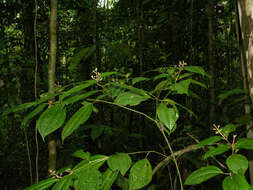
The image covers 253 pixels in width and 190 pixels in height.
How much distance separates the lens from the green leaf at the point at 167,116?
2.45 ft

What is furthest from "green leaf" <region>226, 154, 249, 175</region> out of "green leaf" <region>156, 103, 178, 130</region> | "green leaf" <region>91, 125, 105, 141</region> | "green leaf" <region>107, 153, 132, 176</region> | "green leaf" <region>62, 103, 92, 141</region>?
"green leaf" <region>91, 125, 105, 141</region>

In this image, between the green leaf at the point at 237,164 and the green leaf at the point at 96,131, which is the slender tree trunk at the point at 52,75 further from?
the green leaf at the point at 237,164

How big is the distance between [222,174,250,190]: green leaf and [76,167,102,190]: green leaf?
35 cm

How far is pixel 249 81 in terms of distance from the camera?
0.81 meters

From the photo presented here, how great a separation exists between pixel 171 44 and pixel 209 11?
0.61m

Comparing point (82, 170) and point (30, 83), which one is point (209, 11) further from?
point (82, 170)

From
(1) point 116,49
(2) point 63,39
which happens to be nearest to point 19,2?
(2) point 63,39

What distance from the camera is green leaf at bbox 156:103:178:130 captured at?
2.45 ft

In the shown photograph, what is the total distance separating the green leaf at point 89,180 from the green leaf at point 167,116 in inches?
10.4

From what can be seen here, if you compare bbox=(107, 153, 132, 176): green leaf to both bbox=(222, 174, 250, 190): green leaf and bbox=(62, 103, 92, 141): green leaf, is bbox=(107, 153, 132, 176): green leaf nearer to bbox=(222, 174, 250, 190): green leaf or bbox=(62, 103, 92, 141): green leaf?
bbox=(62, 103, 92, 141): green leaf

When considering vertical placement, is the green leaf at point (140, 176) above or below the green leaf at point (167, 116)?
below

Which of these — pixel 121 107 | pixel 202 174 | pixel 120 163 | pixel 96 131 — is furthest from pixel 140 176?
pixel 121 107

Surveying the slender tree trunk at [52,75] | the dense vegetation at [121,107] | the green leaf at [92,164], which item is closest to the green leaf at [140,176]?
the dense vegetation at [121,107]

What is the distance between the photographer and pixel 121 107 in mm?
2730
